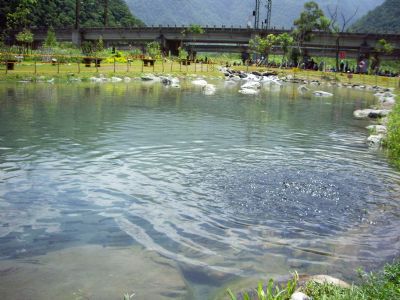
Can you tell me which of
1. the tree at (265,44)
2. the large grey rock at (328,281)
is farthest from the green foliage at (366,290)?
the tree at (265,44)

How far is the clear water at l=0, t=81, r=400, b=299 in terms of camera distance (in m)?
6.51

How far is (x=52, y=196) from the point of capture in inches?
367

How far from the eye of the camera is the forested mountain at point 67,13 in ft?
404

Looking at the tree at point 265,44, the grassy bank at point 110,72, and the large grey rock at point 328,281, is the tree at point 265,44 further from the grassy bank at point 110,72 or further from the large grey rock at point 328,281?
the large grey rock at point 328,281

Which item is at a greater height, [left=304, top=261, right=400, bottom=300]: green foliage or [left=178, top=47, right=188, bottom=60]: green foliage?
[left=178, top=47, right=188, bottom=60]: green foliage

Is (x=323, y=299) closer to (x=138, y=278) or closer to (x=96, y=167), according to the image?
(x=138, y=278)

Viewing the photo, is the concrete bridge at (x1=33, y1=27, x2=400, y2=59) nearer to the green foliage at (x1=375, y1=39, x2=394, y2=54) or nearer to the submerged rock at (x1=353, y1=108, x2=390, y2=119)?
the green foliage at (x1=375, y1=39, x2=394, y2=54)

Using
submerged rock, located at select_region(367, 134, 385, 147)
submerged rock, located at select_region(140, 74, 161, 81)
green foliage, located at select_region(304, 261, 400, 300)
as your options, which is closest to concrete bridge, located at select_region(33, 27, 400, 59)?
submerged rock, located at select_region(140, 74, 161, 81)

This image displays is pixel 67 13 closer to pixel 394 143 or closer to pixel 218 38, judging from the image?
pixel 218 38

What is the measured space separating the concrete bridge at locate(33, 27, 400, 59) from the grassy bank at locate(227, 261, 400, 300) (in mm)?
92842

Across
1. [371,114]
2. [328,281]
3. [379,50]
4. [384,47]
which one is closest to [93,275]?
[328,281]

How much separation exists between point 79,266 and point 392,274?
4.31 meters

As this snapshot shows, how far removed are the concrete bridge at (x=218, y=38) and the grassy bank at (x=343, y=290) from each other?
92842 millimetres

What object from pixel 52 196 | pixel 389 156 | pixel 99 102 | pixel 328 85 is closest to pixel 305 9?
pixel 328 85
